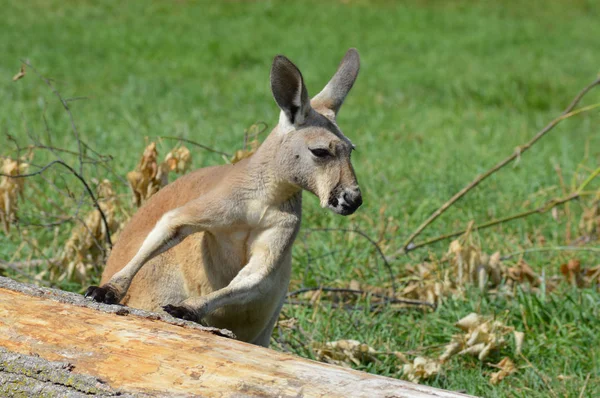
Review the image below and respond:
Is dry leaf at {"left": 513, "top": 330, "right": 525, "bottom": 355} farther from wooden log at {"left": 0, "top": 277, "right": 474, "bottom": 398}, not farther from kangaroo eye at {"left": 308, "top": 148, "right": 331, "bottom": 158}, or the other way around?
wooden log at {"left": 0, "top": 277, "right": 474, "bottom": 398}

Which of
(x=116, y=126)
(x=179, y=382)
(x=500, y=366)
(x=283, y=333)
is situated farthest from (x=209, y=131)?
(x=179, y=382)

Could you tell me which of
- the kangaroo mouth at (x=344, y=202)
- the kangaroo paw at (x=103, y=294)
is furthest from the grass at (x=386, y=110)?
the kangaroo paw at (x=103, y=294)

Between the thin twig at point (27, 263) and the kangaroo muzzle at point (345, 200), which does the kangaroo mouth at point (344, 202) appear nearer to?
the kangaroo muzzle at point (345, 200)

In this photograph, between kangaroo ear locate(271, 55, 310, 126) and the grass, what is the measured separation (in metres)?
1.32

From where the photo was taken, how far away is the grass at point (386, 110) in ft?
15.3

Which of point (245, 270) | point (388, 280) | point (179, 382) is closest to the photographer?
point (179, 382)

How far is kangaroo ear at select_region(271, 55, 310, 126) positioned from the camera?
3.38 metres

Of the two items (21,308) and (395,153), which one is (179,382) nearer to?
(21,308)

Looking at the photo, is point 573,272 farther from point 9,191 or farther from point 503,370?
point 9,191

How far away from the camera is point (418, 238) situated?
5734 millimetres

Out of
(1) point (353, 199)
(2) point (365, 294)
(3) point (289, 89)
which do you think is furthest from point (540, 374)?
(3) point (289, 89)

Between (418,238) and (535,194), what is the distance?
3.36 feet

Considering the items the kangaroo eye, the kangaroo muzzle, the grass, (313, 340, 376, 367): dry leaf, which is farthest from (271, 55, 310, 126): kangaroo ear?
the grass

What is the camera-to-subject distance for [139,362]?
2.64 meters
